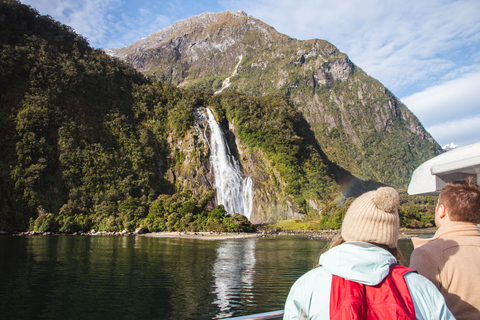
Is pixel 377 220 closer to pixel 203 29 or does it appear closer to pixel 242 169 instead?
pixel 242 169

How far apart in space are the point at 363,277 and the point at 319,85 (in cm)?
12684

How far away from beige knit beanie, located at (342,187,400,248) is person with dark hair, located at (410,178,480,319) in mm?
541

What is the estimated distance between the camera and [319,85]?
122 metres

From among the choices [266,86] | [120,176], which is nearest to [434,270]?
[120,176]

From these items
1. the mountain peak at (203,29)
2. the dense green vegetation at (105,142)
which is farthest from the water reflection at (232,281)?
the mountain peak at (203,29)

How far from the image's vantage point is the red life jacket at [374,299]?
1.64 m

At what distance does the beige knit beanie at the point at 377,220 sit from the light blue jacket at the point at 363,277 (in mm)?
111

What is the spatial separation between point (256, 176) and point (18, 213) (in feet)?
112

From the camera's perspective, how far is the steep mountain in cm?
11112

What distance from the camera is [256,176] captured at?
55.5 metres

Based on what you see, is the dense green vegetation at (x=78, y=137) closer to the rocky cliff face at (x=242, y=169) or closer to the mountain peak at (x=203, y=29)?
the rocky cliff face at (x=242, y=169)

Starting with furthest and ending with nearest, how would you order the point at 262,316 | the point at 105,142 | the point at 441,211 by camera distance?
the point at 105,142 < the point at 262,316 < the point at 441,211

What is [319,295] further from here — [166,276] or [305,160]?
[305,160]

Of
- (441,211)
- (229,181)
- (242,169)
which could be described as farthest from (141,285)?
(242,169)
